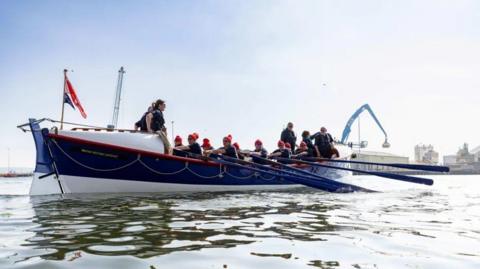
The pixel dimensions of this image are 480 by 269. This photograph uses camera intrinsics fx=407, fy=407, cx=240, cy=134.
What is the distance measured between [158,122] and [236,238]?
845 cm

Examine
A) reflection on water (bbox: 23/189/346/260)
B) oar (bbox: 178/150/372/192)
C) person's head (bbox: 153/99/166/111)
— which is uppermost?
person's head (bbox: 153/99/166/111)

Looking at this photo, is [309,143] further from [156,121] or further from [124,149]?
[124,149]

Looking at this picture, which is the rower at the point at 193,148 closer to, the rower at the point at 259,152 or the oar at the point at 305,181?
the oar at the point at 305,181

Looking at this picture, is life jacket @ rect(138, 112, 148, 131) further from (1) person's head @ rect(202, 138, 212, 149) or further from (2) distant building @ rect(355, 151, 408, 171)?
(2) distant building @ rect(355, 151, 408, 171)

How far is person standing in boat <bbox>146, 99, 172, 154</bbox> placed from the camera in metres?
13.0

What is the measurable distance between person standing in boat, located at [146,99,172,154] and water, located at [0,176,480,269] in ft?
15.3

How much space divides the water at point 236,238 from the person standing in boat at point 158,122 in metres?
4.68

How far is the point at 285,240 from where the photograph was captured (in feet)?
17.0

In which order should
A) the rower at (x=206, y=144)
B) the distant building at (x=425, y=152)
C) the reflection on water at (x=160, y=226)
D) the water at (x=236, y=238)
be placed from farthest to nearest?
1. the distant building at (x=425, y=152)
2. the rower at (x=206, y=144)
3. the reflection on water at (x=160, y=226)
4. the water at (x=236, y=238)

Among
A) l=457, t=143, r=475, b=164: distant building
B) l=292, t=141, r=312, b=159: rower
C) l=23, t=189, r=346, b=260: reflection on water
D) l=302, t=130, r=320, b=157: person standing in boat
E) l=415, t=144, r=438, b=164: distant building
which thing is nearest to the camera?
l=23, t=189, r=346, b=260: reflection on water

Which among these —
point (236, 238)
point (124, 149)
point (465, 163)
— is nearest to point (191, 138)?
point (124, 149)

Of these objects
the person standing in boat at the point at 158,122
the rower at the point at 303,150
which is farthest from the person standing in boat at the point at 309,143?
the person standing in boat at the point at 158,122

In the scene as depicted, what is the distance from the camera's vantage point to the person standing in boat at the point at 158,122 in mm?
12992

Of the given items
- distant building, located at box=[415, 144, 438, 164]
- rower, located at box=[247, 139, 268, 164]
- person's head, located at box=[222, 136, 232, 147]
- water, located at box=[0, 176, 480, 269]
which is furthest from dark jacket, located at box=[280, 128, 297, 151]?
distant building, located at box=[415, 144, 438, 164]
